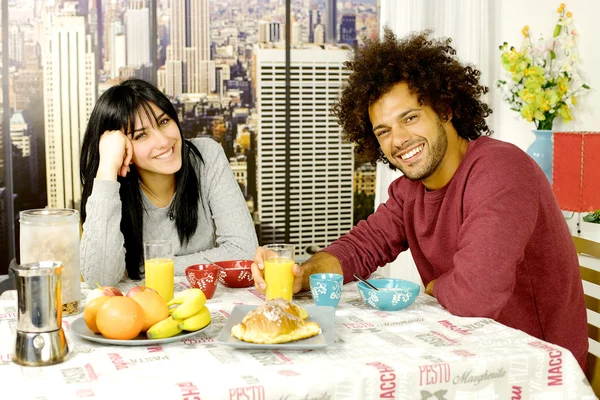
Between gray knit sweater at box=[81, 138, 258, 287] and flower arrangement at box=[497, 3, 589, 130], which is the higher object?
flower arrangement at box=[497, 3, 589, 130]

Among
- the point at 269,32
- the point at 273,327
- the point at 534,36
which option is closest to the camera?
the point at 273,327

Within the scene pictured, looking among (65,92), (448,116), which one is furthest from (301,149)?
(448,116)

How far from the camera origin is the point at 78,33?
15.1ft

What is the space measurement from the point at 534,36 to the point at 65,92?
2781 millimetres

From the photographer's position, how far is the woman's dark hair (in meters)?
2.28

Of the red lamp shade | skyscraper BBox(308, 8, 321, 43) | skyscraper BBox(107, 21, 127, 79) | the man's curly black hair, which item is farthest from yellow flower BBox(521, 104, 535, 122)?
skyscraper BBox(107, 21, 127, 79)

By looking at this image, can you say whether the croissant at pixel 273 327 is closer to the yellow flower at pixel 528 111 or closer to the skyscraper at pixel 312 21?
the yellow flower at pixel 528 111

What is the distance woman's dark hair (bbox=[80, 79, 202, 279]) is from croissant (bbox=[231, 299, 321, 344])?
947 mm

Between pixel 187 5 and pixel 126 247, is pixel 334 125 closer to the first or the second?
pixel 187 5

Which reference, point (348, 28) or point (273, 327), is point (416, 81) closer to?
point (273, 327)

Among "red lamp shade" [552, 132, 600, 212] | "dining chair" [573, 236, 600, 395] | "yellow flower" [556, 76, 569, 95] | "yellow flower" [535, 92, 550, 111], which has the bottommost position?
"dining chair" [573, 236, 600, 395]

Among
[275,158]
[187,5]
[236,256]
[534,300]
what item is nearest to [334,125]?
[275,158]

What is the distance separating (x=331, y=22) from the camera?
512 cm

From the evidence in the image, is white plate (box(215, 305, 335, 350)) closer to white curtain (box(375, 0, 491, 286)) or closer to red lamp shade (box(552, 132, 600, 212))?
red lamp shade (box(552, 132, 600, 212))
